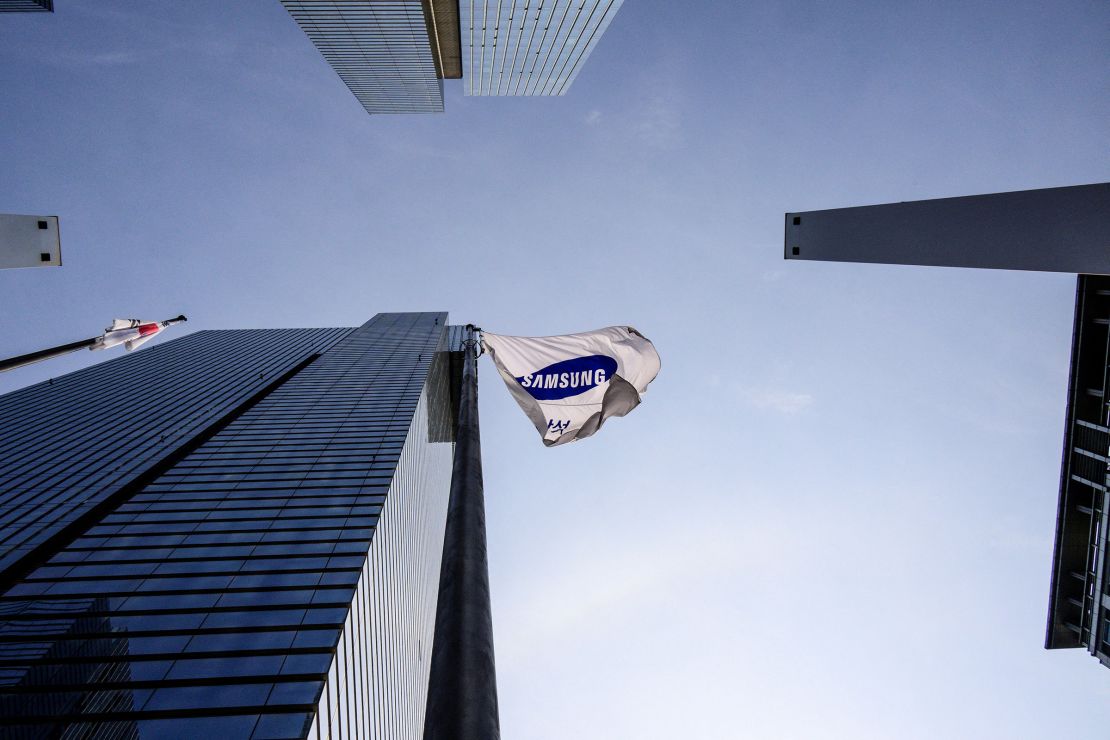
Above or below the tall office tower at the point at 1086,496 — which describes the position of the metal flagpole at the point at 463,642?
above

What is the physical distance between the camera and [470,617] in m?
5.10

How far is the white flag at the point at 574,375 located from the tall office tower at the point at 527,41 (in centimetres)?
7462

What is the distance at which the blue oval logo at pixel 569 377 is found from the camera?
15250mm

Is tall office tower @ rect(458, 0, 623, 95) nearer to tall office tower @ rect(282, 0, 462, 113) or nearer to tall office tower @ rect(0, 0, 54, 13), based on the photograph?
tall office tower @ rect(282, 0, 462, 113)

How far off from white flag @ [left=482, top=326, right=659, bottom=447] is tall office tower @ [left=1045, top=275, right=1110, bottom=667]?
29.0 m

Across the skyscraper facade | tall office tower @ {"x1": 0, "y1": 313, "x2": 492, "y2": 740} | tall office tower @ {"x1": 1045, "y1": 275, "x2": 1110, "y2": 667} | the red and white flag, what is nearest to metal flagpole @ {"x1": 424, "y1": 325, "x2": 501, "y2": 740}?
tall office tower @ {"x1": 0, "y1": 313, "x2": 492, "y2": 740}

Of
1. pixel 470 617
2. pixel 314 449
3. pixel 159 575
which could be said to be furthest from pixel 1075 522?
pixel 314 449

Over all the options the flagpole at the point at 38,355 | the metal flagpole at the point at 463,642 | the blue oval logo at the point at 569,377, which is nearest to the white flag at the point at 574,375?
the blue oval logo at the point at 569,377

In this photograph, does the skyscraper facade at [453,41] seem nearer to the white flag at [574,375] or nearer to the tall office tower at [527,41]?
the tall office tower at [527,41]

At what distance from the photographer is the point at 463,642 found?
481 centimetres

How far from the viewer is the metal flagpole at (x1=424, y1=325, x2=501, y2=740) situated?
4.21 meters

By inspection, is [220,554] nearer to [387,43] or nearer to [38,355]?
[38,355]

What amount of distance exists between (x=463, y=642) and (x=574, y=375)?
11276 mm

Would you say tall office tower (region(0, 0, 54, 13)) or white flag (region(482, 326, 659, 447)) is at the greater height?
tall office tower (region(0, 0, 54, 13))
